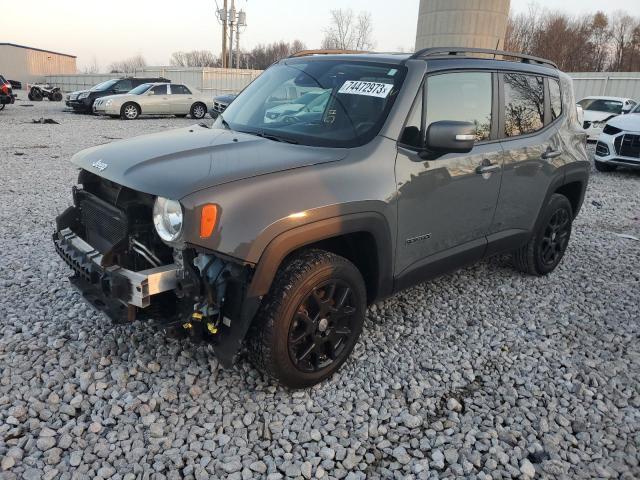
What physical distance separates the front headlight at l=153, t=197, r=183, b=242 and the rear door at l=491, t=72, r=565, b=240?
98.2 inches

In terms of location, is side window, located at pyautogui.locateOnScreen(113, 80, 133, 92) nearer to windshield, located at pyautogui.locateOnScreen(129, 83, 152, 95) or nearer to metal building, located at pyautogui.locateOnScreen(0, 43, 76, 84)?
windshield, located at pyautogui.locateOnScreen(129, 83, 152, 95)

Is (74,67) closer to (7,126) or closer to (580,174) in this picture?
(7,126)

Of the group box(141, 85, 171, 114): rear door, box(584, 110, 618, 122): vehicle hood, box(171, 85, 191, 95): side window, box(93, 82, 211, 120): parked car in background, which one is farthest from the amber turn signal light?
box(171, 85, 191, 95): side window

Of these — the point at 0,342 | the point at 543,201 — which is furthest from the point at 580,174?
the point at 0,342

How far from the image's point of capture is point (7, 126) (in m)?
15.8

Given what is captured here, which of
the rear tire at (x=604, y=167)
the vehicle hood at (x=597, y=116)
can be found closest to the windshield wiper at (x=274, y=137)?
the rear tire at (x=604, y=167)

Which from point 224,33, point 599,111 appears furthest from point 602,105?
point 224,33

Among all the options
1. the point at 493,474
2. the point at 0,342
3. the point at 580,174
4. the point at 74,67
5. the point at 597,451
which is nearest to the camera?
the point at 493,474

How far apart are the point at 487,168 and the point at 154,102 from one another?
18.8m

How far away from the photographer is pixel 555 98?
4.49m

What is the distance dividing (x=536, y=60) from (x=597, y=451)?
3.25 m

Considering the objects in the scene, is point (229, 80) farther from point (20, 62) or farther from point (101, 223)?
point (20, 62)

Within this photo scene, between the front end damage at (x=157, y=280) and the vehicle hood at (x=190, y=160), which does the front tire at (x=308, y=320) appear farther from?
the vehicle hood at (x=190, y=160)

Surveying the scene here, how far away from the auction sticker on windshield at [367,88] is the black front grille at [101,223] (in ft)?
5.35
